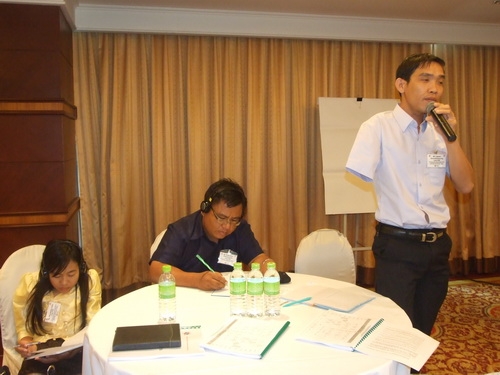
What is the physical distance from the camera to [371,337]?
150cm

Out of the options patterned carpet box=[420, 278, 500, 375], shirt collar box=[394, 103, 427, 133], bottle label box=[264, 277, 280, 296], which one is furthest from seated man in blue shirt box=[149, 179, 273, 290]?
patterned carpet box=[420, 278, 500, 375]

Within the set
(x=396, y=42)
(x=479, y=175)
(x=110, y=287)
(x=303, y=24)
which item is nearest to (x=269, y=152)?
(x=303, y=24)

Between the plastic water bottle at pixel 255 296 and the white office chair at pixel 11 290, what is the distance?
1129mm

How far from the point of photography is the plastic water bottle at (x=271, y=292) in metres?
1.67

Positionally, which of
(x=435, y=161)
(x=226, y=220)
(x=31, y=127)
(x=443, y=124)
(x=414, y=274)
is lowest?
(x=414, y=274)

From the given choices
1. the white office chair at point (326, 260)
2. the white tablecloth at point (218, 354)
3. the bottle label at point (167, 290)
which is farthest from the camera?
the white office chair at point (326, 260)

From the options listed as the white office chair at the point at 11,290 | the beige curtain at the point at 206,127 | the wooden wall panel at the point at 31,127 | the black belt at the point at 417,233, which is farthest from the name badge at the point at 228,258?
the beige curtain at the point at 206,127

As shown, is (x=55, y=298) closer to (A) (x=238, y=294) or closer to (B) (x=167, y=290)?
(B) (x=167, y=290)

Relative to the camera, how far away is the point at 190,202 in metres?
4.54

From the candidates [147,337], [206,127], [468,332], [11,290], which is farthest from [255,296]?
[206,127]

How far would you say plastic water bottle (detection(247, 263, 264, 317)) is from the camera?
5.47 ft

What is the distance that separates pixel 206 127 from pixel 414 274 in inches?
114

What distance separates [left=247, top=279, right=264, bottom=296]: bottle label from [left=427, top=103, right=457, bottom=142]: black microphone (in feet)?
3.49

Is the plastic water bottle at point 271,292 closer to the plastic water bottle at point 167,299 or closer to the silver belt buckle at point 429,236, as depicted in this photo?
the plastic water bottle at point 167,299
